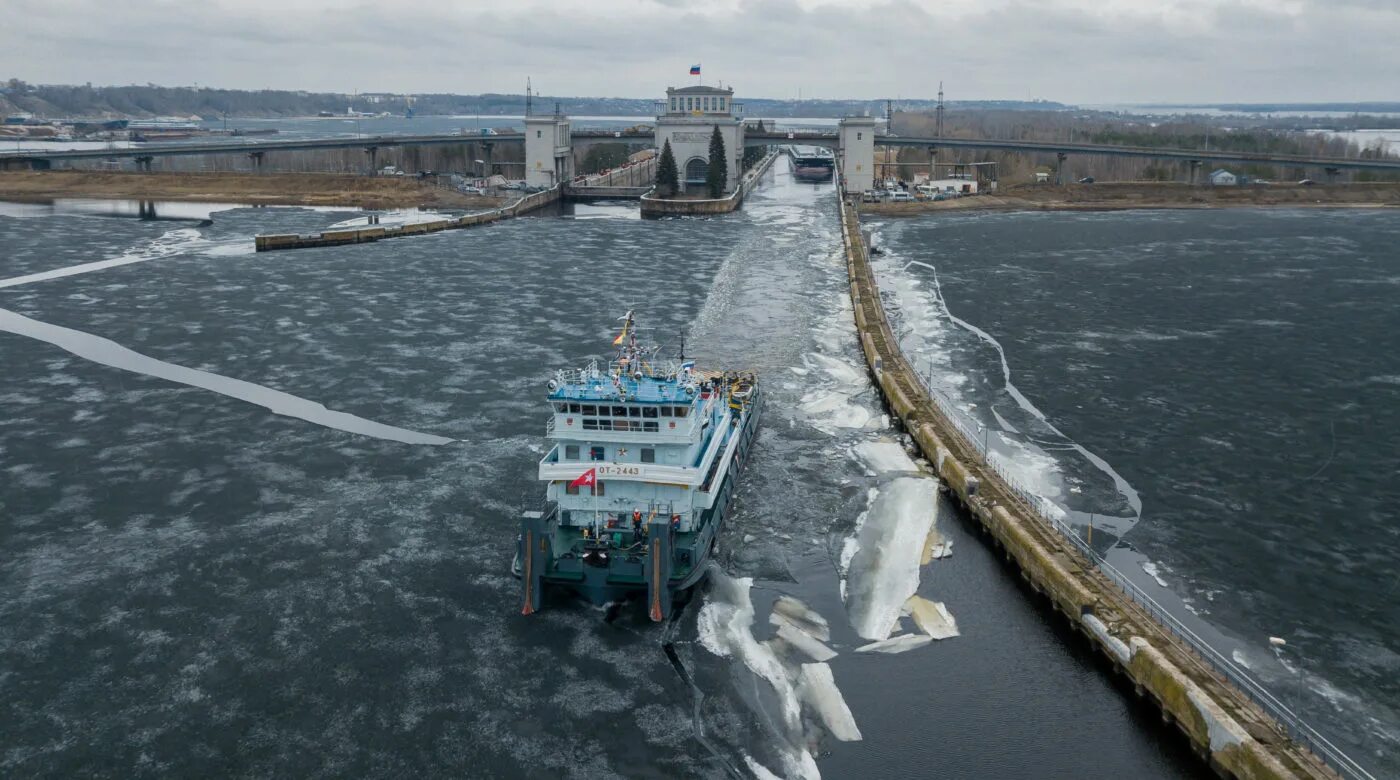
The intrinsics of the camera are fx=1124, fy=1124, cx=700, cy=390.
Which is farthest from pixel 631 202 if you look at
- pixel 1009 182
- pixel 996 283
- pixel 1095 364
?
pixel 1095 364

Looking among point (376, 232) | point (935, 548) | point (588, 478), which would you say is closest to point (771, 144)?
point (376, 232)

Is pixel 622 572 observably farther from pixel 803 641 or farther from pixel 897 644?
pixel 897 644

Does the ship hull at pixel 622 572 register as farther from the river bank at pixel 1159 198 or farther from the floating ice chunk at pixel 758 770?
the river bank at pixel 1159 198

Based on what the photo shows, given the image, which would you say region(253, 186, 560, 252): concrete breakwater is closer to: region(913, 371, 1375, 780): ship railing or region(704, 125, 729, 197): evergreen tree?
region(704, 125, 729, 197): evergreen tree

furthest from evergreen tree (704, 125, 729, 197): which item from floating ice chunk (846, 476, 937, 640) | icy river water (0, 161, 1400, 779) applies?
floating ice chunk (846, 476, 937, 640)

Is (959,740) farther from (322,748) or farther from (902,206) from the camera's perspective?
Result: (902,206)

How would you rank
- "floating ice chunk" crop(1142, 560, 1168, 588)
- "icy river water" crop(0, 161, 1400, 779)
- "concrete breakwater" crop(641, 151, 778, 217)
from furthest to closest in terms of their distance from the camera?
"concrete breakwater" crop(641, 151, 778, 217), "floating ice chunk" crop(1142, 560, 1168, 588), "icy river water" crop(0, 161, 1400, 779)
